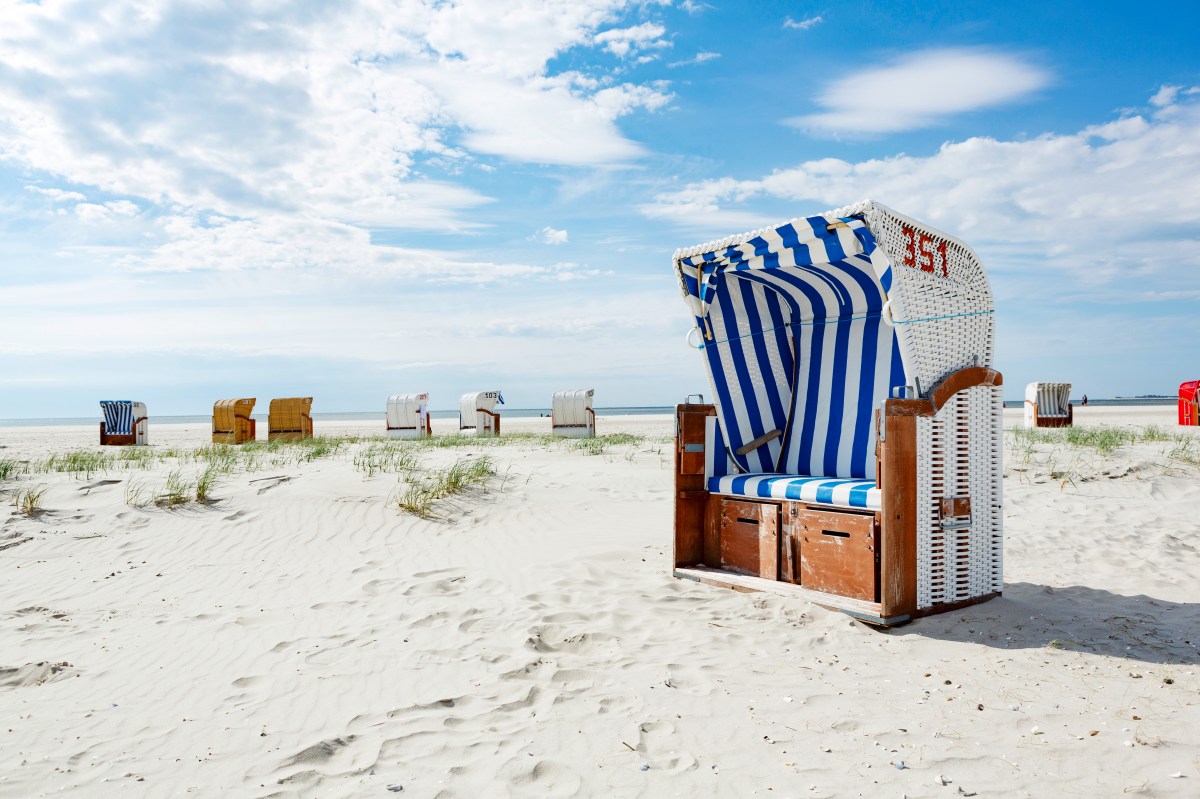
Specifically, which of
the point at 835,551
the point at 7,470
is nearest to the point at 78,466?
the point at 7,470

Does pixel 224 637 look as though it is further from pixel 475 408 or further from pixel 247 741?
pixel 475 408

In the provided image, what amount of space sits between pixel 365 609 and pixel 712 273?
3.43 meters

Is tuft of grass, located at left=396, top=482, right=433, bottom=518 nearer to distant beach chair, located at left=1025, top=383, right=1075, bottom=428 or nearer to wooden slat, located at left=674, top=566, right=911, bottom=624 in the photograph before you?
wooden slat, located at left=674, top=566, right=911, bottom=624

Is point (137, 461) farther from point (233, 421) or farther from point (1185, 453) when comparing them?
point (1185, 453)

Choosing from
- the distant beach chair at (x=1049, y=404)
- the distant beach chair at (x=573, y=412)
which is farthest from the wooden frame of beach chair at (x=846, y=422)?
the distant beach chair at (x=1049, y=404)

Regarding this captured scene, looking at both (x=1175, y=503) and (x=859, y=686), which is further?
(x=1175, y=503)

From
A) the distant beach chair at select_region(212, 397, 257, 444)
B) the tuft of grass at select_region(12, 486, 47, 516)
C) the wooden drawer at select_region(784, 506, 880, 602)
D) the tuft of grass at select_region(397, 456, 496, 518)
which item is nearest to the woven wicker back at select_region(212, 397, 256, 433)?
the distant beach chair at select_region(212, 397, 257, 444)

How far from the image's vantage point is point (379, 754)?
9.97 ft

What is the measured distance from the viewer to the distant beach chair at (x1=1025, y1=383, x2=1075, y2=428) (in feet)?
67.1

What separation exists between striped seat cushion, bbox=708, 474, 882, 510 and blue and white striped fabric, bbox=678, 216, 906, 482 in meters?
0.08

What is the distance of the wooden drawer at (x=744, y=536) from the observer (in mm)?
5254

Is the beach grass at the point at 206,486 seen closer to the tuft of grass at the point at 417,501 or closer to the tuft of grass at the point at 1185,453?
the tuft of grass at the point at 417,501

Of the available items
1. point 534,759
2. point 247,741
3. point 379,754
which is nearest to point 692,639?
point 534,759

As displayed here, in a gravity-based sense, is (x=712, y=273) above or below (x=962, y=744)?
above
